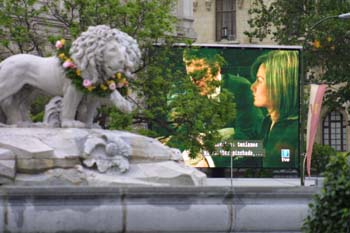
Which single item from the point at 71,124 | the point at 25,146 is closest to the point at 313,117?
the point at 71,124

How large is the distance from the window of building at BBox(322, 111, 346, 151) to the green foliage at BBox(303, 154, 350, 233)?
59.5m

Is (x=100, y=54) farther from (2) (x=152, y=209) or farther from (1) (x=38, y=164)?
(2) (x=152, y=209)

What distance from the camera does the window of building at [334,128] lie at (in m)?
70.1

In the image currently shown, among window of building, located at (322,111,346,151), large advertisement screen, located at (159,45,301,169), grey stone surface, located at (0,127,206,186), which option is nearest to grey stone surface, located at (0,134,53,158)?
grey stone surface, located at (0,127,206,186)

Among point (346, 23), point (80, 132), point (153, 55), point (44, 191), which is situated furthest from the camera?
point (346, 23)

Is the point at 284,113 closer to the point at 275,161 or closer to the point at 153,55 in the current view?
the point at 275,161

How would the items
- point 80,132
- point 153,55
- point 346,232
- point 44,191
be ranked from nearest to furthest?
point 346,232, point 44,191, point 80,132, point 153,55

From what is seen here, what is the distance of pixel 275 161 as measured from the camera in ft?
140

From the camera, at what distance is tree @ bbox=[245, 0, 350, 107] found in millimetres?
49000

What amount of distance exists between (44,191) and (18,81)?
331 cm

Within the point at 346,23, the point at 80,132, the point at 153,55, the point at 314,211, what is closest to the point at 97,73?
the point at 80,132

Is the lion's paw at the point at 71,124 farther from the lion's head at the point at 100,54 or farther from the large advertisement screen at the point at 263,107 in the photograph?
the large advertisement screen at the point at 263,107

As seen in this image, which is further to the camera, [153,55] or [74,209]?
[153,55]

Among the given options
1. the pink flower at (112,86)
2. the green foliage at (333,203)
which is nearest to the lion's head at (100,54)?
the pink flower at (112,86)
